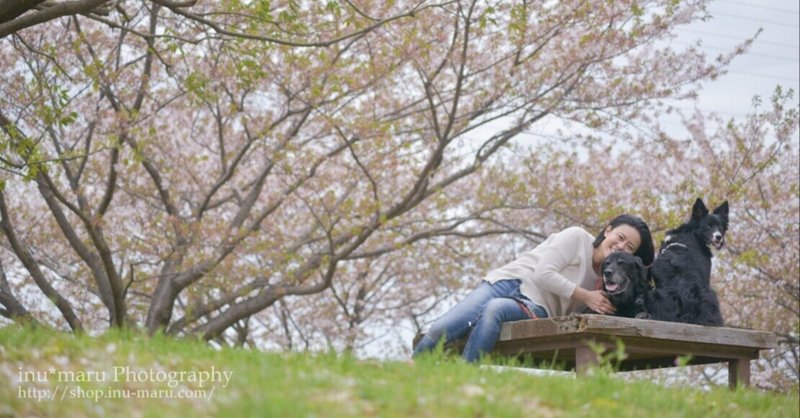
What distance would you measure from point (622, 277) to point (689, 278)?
38cm

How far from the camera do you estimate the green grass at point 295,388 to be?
11.9ft

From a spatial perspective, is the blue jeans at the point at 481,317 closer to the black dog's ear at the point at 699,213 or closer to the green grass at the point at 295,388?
the green grass at the point at 295,388

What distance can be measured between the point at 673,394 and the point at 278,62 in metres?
8.22

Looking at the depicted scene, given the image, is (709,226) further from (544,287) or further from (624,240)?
(544,287)

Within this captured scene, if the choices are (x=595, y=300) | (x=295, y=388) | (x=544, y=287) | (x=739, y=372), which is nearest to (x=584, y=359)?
(x=595, y=300)

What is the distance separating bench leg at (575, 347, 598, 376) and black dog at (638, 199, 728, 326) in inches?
18.4

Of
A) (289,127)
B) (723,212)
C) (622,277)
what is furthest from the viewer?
(289,127)

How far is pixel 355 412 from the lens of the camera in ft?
11.6

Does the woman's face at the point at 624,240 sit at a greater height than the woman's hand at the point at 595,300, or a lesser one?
greater

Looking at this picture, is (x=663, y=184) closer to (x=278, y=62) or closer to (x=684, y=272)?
(x=278, y=62)

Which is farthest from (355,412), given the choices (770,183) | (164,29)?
(770,183)

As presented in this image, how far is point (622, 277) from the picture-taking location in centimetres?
548

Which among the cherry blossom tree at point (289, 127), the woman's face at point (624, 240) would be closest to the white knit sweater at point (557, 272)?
the woman's face at point (624, 240)

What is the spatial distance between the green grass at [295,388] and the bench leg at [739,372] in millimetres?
930
